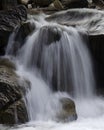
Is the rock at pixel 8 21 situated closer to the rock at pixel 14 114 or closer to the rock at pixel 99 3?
the rock at pixel 14 114

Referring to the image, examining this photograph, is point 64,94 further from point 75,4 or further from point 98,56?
point 75,4

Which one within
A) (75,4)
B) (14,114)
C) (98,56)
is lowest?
(75,4)

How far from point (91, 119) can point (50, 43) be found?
2259mm

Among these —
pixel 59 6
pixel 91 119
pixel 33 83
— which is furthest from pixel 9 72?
pixel 59 6

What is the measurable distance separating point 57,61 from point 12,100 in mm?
2065

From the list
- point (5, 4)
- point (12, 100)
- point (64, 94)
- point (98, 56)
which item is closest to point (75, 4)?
point (5, 4)

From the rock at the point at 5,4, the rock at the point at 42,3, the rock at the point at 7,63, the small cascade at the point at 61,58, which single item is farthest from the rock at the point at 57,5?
the rock at the point at 7,63

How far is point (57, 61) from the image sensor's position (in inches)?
368

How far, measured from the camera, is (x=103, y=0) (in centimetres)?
1677

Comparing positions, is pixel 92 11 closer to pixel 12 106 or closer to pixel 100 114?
pixel 100 114

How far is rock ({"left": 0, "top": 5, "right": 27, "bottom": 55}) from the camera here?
32.0 feet

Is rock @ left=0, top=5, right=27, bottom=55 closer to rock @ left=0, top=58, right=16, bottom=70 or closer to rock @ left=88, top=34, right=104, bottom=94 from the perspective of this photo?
rock @ left=0, top=58, right=16, bottom=70

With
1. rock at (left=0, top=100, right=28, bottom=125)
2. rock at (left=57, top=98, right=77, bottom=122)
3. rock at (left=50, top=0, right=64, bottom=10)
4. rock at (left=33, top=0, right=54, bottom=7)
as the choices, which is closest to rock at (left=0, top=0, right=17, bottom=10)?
rock at (left=50, top=0, right=64, bottom=10)

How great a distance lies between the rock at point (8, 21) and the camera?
32.0 ft
